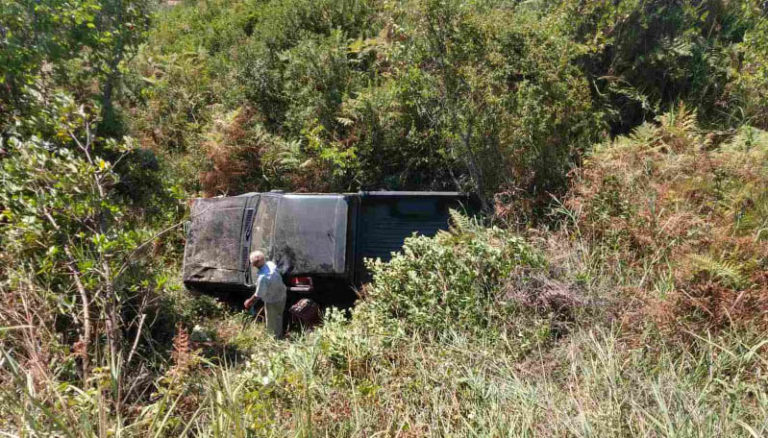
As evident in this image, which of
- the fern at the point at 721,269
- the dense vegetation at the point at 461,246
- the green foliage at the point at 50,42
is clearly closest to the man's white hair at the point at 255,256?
the dense vegetation at the point at 461,246

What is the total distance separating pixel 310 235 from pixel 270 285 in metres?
0.74

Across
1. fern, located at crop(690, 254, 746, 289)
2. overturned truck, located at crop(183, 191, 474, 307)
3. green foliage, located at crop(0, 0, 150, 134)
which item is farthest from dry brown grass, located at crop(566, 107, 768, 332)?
green foliage, located at crop(0, 0, 150, 134)

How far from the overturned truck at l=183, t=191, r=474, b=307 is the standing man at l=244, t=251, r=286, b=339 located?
222 mm

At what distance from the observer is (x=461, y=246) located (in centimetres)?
507

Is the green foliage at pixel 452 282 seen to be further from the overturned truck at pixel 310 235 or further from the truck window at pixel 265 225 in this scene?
the truck window at pixel 265 225

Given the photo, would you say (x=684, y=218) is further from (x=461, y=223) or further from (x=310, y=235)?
(x=310, y=235)

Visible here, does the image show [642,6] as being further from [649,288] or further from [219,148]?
[219,148]

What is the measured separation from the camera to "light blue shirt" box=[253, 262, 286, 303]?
18.9 ft

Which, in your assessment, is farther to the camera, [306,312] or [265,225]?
[265,225]

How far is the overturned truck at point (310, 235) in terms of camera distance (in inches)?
233

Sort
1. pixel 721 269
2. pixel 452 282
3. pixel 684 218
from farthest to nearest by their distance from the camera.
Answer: pixel 684 218 → pixel 452 282 → pixel 721 269

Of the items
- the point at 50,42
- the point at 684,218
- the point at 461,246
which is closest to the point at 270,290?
the point at 461,246

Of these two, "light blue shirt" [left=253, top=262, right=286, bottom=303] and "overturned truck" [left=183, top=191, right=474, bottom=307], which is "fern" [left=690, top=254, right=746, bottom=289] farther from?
"light blue shirt" [left=253, top=262, right=286, bottom=303]

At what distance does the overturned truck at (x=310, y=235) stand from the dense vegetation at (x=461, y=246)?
1.80ft
